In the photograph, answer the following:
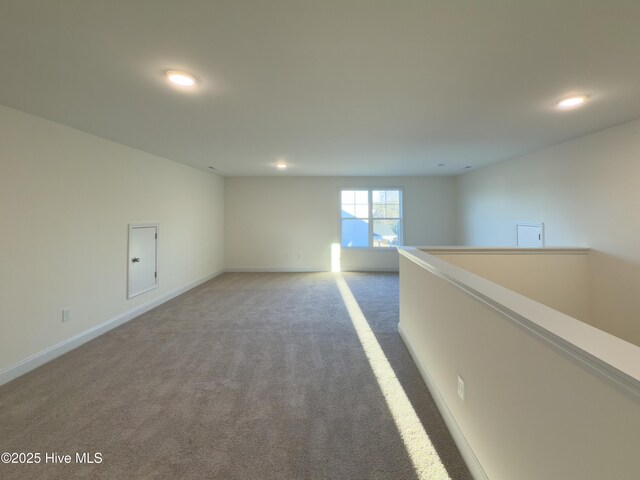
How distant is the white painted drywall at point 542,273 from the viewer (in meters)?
3.13

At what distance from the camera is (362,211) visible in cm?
686

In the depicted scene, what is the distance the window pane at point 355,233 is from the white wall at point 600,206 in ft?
10.5

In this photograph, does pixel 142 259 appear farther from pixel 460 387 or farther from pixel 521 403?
pixel 521 403

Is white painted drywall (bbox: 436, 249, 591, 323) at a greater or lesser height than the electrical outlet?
greater

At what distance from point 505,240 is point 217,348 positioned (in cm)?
492

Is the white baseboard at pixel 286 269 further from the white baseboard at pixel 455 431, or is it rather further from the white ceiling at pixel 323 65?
the white baseboard at pixel 455 431

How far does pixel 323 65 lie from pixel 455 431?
7.67 feet

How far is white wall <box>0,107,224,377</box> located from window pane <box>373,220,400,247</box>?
14.9ft

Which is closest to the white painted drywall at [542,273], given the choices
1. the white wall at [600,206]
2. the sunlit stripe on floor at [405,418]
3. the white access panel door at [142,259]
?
the white wall at [600,206]

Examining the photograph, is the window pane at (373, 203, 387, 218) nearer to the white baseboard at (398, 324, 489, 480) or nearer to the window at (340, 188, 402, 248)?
the window at (340, 188, 402, 248)

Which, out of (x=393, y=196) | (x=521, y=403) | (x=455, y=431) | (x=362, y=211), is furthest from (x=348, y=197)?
(x=521, y=403)

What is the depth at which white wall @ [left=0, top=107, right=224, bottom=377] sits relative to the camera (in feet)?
7.81

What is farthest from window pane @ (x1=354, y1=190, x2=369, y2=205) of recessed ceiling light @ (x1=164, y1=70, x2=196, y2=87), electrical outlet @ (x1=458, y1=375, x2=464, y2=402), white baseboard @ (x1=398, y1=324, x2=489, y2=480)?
electrical outlet @ (x1=458, y1=375, x2=464, y2=402)

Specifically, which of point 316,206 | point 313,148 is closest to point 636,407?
point 313,148
